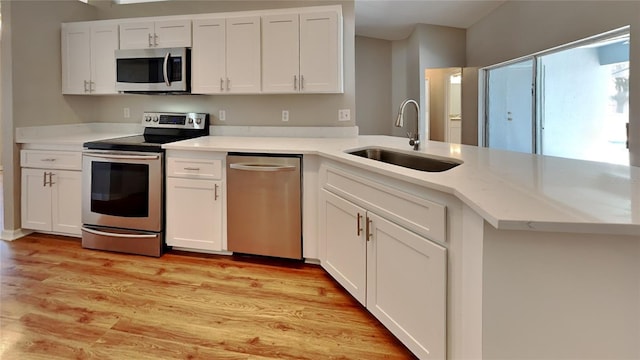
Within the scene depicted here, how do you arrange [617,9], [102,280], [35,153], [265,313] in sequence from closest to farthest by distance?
[265,313]
[102,280]
[617,9]
[35,153]

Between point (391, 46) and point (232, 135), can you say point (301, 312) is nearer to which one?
point (232, 135)

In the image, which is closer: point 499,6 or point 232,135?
point 232,135

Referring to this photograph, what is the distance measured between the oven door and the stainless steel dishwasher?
1.98ft

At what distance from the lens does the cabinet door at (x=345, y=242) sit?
2.08 meters

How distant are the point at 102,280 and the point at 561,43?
426 centimetres

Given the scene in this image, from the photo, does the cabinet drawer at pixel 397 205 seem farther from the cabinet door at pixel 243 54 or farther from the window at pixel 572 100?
the window at pixel 572 100

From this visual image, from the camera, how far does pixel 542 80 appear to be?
4.15 meters

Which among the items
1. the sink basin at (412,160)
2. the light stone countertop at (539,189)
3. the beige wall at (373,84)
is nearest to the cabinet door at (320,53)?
the sink basin at (412,160)

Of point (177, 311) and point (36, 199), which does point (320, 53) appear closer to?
point (177, 311)

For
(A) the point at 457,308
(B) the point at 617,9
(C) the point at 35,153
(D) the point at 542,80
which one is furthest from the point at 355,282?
(D) the point at 542,80

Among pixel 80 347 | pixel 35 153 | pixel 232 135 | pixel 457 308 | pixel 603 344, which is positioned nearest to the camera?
pixel 603 344

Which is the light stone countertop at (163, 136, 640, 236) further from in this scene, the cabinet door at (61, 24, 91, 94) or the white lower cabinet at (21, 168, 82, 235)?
the cabinet door at (61, 24, 91, 94)

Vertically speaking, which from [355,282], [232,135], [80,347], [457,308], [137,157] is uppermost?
[232,135]

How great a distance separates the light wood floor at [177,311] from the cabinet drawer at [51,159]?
0.76 meters
